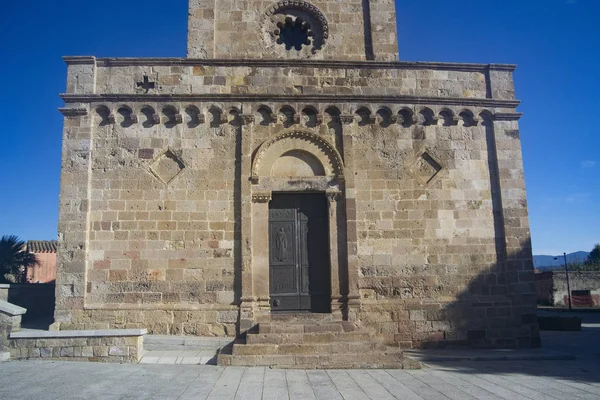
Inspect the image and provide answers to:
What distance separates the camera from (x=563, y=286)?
23.7m

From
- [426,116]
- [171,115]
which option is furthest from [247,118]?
[426,116]

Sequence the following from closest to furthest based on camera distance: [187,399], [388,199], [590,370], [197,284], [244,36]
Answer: [187,399] < [590,370] < [197,284] < [388,199] < [244,36]

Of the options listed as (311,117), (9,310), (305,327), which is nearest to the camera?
(9,310)

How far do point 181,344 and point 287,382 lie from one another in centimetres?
298

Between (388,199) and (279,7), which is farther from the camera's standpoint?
(279,7)

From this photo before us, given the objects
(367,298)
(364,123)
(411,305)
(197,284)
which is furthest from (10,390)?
(364,123)

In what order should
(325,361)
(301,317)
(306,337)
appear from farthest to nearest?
(301,317) → (306,337) → (325,361)

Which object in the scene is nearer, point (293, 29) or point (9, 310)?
point (9, 310)

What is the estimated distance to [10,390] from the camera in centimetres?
588

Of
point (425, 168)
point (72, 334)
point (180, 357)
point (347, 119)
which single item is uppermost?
point (347, 119)

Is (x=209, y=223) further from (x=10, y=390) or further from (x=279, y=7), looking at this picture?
(x=279, y=7)

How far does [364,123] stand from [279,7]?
13.4 ft

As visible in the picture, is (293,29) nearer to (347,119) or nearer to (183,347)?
(347,119)

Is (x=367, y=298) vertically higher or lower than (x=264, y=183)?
lower
